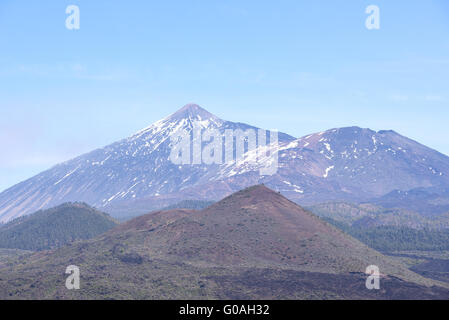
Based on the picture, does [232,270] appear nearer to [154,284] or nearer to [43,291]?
[154,284]
